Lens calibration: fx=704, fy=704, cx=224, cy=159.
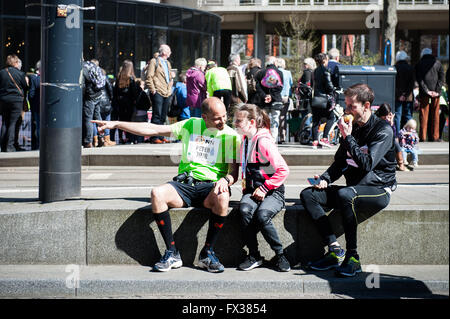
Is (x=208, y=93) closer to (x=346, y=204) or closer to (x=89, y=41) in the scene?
(x=346, y=204)

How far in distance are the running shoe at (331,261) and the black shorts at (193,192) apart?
42.5 inches

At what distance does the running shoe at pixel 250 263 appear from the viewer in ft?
19.1

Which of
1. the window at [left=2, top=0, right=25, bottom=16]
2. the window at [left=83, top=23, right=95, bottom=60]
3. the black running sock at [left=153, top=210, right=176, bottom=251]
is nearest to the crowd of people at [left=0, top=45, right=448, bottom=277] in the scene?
the black running sock at [left=153, top=210, right=176, bottom=251]

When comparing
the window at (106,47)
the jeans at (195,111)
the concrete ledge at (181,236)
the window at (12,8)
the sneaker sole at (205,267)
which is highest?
the window at (12,8)

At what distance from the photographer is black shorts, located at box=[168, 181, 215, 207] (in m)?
5.96

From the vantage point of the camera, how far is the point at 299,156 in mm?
12375

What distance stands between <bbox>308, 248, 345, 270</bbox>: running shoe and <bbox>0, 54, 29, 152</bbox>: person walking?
8.43 m

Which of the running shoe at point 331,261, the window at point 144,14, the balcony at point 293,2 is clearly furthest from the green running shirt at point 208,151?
the balcony at point 293,2

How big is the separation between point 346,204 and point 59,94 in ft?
8.96

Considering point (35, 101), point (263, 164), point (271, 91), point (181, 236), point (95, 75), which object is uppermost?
point (95, 75)

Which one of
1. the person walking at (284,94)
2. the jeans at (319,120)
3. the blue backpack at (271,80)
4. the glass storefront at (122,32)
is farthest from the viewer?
the glass storefront at (122,32)

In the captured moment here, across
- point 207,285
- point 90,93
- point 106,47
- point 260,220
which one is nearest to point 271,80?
point 90,93

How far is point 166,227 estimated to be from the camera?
5742 mm

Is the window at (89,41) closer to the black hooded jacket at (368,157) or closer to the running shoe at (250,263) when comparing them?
the black hooded jacket at (368,157)
